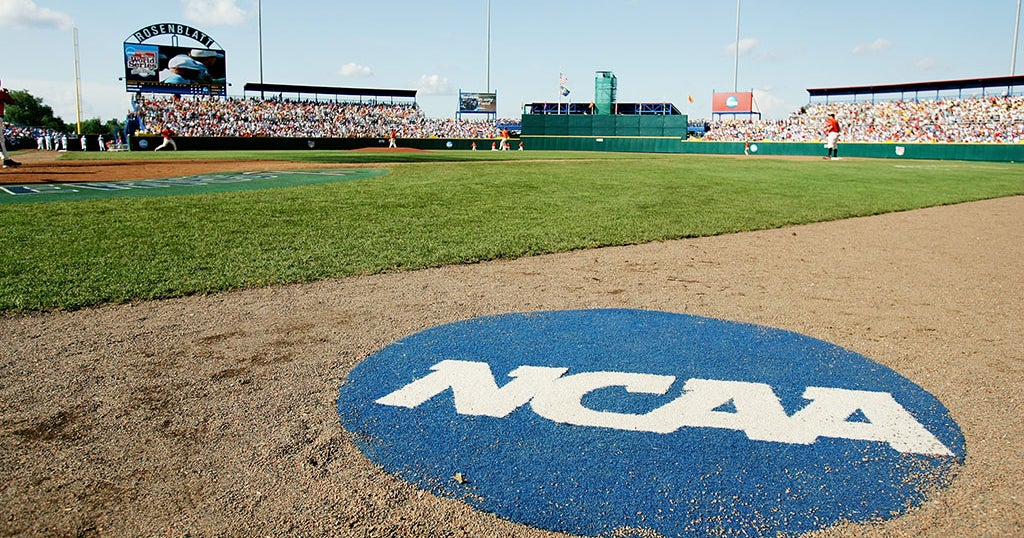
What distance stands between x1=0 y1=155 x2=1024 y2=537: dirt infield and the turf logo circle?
0.12m

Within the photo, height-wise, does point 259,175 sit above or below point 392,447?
above

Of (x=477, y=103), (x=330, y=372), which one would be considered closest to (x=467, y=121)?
(x=477, y=103)

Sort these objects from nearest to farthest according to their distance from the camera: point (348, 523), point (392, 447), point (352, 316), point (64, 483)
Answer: point (348, 523) < point (64, 483) < point (392, 447) < point (352, 316)

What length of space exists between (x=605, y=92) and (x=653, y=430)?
6691 cm

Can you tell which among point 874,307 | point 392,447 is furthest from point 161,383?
A: point 874,307

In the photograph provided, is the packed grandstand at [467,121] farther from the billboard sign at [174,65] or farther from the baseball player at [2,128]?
the baseball player at [2,128]

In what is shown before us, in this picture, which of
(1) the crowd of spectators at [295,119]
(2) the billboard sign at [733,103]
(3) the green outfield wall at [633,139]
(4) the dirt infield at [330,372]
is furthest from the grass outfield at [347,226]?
(2) the billboard sign at [733,103]

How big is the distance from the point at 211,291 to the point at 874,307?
499 cm

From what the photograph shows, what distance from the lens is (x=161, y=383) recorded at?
3.19 metres

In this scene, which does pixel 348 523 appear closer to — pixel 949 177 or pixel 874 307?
pixel 874 307

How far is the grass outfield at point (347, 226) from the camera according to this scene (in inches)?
213

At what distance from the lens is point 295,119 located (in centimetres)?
5944

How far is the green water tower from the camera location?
65312 millimetres

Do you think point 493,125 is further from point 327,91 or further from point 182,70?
point 182,70
